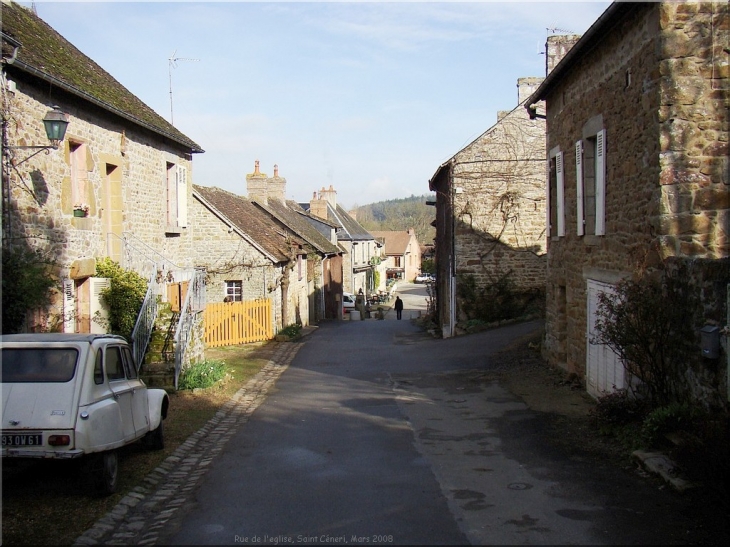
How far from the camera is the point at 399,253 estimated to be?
99500 mm

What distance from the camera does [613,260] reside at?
10711mm

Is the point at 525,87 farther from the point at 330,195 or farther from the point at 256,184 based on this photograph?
the point at 330,195

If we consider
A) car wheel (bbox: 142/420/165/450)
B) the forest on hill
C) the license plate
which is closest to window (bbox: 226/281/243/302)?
car wheel (bbox: 142/420/165/450)

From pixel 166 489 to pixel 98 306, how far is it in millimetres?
6951

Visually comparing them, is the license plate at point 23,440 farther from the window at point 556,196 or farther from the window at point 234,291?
the window at point 234,291

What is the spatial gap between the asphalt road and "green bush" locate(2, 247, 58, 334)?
12.0 feet

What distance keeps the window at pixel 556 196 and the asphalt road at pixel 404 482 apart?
363cm

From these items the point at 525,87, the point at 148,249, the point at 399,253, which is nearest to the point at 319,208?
the point at 525,87

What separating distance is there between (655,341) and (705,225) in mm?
1691

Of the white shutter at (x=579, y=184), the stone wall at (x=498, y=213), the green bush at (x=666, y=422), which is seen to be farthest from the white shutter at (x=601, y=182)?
the stone wall at (x=498, y=213)

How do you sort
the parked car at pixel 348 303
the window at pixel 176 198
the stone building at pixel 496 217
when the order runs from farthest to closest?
the parked car at pixel 348 303, the stone building at pixel 496 217, the window at pixel 176 198

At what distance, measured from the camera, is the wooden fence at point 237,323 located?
23.8 m

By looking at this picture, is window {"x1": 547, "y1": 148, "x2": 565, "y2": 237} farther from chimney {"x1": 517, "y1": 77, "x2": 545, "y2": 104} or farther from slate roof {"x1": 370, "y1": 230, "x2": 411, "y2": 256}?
slate roof {"x1": 370, "y1": 230, "x2": 411, "y2": 256}

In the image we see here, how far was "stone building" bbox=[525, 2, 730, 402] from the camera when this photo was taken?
28.7 ft
